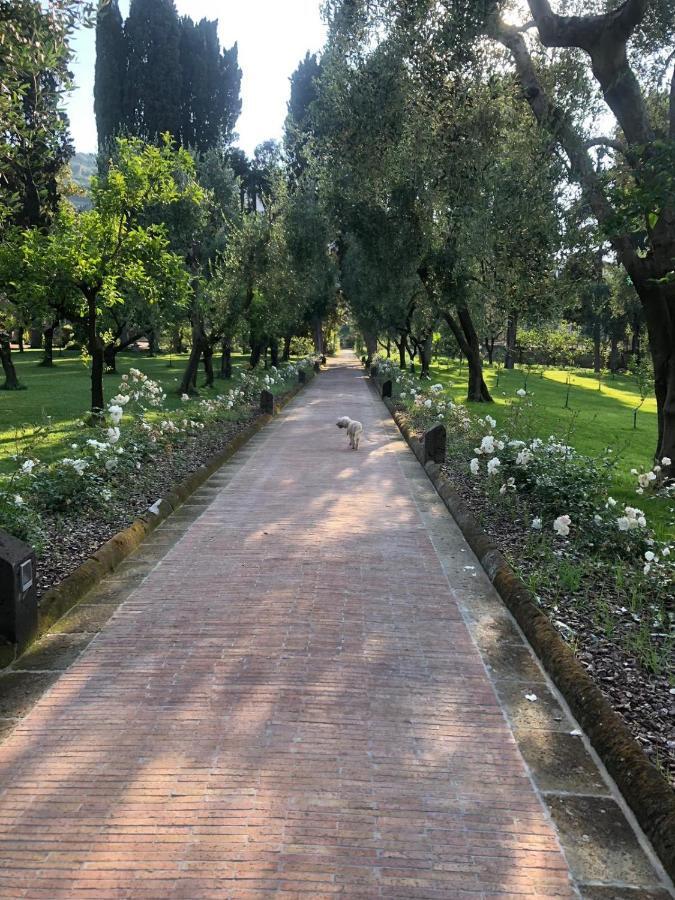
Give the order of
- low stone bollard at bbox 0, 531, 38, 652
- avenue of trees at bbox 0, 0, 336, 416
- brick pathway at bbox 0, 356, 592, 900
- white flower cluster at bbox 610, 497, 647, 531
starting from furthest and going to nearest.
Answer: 1. avenue of trees at bbox 0, 0, 336, 416
2. white flower cluster at bbox 610, 497, 647, 531
3. low stone bollard at bbox 0, 531, 38, 652
4. brick pathway at bbox 0, 356, 592, 900

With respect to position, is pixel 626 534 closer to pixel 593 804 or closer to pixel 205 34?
pixel 593 804

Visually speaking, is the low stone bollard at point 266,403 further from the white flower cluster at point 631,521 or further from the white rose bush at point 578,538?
the white flower cluster at point 631,521

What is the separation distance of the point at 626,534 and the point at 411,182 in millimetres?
12009

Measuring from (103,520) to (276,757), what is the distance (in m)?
4.76

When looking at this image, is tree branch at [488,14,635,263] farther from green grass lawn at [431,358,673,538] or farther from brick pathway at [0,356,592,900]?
brick pathway at [0,356,592,900]

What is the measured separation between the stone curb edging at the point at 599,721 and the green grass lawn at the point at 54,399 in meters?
6.19

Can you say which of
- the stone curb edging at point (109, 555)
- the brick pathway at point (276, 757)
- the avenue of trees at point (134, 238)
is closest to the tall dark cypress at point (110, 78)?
the avenue of trees at point (134, 238)

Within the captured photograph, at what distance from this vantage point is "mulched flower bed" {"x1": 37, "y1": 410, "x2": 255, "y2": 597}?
247 inches

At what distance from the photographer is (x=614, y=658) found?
15.3 ft

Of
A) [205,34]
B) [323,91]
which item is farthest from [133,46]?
[323,91]

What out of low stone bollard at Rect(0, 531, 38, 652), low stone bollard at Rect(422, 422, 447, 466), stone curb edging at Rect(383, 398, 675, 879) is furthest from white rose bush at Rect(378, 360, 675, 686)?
low stone bollard at Rect(0, 531, 38, 652)

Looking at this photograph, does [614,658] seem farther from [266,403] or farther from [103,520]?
[266,403]

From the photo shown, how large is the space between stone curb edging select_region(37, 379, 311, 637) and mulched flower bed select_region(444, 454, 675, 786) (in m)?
3.87

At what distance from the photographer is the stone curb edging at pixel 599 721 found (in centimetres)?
311
